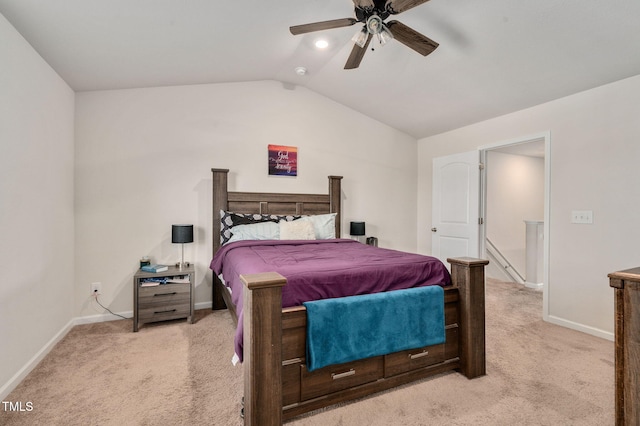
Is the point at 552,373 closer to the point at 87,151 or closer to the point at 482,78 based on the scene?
the point at 482,78

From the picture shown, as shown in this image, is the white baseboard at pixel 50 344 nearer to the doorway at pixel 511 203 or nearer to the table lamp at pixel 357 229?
the table lamp at pixel 357 229

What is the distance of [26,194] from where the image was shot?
2.18m

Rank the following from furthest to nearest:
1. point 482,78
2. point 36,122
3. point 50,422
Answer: point 482,78, point 36,122, point 50,422

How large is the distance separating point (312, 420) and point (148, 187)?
9.39 feet

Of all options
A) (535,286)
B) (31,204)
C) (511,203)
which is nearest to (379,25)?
(31,204)

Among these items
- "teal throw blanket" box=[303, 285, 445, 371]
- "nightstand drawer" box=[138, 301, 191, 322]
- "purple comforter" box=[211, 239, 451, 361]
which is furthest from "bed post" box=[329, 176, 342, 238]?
"teal throw blanket" box=[303, 285, 445, 371]

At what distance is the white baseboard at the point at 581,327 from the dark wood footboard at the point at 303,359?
156cm

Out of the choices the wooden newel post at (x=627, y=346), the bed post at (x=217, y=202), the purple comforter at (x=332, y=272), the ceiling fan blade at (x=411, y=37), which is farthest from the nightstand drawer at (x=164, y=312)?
the wooden newel post at (x=627, y=346)

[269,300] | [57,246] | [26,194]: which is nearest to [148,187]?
[57,246]

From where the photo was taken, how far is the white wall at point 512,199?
527cm

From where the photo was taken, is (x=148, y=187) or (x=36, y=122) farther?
(x=148, y=187)

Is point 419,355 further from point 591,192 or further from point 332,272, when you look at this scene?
point 591,192

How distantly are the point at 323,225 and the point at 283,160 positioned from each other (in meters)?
0.99

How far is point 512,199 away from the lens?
214 inches
